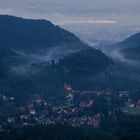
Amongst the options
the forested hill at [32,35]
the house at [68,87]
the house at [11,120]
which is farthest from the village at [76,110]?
the forested hill at [32,35]

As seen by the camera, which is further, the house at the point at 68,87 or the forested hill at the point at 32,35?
the forested hill at the point at 32,35

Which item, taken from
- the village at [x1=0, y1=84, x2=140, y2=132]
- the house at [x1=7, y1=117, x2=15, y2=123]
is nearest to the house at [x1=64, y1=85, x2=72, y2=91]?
the village at [x1=0, y1=84, x2=140, y2=132]

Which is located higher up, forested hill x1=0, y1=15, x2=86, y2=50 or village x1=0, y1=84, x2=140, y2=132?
forested hill x1=0, y1=15, x2=86, y2=50

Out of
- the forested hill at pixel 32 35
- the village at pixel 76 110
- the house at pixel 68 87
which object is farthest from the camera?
the forested hill at pixel 32 35

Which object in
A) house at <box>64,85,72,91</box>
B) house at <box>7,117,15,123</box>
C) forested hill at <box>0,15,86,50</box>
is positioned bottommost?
house at <box>7,117,15,123</box>

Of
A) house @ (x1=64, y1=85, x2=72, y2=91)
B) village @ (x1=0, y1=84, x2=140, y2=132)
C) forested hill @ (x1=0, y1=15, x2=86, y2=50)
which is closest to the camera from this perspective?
village @ (x1=0, y1=84, x2=140, y2=132)

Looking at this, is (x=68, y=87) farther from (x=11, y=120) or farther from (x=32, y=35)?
(x=32, y=35)

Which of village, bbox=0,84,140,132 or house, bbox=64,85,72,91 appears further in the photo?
house, bbox=64,85,72,91

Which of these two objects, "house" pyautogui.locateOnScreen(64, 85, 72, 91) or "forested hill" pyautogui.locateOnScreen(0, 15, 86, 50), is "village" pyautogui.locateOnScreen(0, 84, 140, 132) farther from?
"forested hill" pyautogui.locateOnScreen(0, 15, 86, 50)

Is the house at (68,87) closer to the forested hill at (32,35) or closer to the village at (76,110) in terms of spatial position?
the village at (76,110)

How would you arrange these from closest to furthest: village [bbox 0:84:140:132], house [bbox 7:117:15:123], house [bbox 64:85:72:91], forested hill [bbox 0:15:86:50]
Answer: house [bbox 7:117:15:123], village [bbox 0:84:140:132], house [bbox 64:85:72:91], forested hill [bbox 0:15:86:50]
